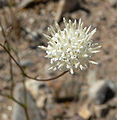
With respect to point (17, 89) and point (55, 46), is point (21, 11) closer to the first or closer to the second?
point (17, 89)

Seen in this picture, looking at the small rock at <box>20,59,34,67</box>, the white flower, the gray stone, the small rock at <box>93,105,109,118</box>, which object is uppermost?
the small rock at <box>20,59,34,67</box>

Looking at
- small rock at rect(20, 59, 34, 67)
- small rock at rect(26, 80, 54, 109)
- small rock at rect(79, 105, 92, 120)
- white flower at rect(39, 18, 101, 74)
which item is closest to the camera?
white flower at rect(39, 18, 101, 74)

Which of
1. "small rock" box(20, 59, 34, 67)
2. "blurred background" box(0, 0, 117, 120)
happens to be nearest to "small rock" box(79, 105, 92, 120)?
"blurred background" box(0, 0, 117, 120)

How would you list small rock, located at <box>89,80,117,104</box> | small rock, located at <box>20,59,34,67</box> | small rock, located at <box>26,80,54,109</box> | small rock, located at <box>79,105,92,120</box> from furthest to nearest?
small rock, located at <box>20,59,34,67</box> < small rock, located at <box>26,80,54,109</box> < small rock, located at <box>89,80,117,104</box> < small rock, located at <box>79,105,92,120</box>

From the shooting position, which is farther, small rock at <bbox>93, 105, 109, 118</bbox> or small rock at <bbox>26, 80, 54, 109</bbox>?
small rock at <bbox>26, 80, 54, 109</bbox>

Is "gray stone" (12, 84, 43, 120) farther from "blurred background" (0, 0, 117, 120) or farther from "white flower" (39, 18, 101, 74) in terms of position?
"white flower" (39, 18, 101, 74)

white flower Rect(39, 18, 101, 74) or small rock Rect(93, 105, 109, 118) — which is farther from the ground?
white flower Rect(39, 18, 101, 74)

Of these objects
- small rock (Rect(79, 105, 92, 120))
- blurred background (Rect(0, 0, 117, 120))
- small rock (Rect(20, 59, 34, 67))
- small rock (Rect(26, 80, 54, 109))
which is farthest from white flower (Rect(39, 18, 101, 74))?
small rock (Rect(20, 59, 34, 67))
